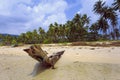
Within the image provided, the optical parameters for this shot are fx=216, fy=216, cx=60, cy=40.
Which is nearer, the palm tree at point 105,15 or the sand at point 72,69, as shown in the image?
the sand at point 72,69

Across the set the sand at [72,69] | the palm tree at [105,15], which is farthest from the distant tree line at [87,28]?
the sand at [72,69]

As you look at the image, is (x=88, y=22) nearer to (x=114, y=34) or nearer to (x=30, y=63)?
(x=114, y=34)

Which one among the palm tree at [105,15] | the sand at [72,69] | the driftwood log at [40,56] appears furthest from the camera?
the palm tree at [105,15]

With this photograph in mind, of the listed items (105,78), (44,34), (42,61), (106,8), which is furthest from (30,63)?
(44,34)

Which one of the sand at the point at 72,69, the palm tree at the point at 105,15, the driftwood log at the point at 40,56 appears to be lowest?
the sand at the point at 72,69

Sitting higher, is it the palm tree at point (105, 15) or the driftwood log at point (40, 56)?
the palm tree at point (105, 15)

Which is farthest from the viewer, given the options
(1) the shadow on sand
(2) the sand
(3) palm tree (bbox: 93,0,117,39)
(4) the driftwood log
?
(3) palm tree (bbox: 93,0,117,39)

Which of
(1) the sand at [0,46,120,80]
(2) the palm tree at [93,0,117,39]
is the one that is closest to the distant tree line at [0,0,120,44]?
(2) the palm tree at [93,0,117,39]

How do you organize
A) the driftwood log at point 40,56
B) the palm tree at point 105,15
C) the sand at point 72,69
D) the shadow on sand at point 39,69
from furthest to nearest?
1. the palm tree at point 105,15
2. the shadow on sand at point 39,69
3. the driftwood log at point 40,56
4. the sand at point 72,69

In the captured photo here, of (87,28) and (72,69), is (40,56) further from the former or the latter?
(87,28)

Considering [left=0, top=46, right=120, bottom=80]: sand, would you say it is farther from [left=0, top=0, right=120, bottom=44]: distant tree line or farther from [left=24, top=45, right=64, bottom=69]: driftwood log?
[left=0, top=0, right=120, bottom=44]: distant tree line

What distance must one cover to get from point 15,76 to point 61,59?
8.68 feet

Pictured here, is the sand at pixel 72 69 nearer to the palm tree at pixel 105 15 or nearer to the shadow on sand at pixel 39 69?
the shadow on sand at pixel 39 69

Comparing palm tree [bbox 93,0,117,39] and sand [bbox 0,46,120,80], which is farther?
palm tree [bbox 93,0,117,39]
